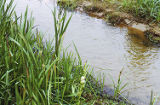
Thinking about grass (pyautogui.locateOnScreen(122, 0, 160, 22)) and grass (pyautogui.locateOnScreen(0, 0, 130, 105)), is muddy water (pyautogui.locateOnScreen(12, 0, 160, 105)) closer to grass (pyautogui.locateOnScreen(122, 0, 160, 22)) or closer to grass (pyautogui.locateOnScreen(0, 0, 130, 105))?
grass (pyautogui.locateOnScreen(0, 0, 130, 105))

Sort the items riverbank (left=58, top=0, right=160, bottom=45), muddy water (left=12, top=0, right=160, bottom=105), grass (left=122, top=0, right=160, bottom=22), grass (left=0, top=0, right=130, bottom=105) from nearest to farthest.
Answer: grass (left=0, top=0, right=130, bottom=105), muddy water (left=12, top=0, right=160, bottom=105), riverbank (left=58, top=0, right=160, bottom=45), grass (left=122, top=0, right=160, bottom=22)

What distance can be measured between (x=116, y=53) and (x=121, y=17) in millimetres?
2583

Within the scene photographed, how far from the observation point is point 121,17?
607 cm

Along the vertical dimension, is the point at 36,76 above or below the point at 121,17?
below

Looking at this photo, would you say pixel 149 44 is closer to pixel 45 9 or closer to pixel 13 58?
pixel 13 58

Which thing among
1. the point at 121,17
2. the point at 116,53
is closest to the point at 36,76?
the point at 116,53

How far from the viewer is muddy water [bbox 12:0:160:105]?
2.78m

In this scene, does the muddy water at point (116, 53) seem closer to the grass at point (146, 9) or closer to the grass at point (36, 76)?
the grass at point (36, 76)

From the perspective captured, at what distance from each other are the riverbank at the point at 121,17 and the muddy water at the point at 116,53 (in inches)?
13.9

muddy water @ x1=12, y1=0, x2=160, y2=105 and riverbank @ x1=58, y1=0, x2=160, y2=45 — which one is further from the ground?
riverbank @ x1=58, y1=0, x2=160, y2=45

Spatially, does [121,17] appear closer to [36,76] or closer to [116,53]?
[116,53]

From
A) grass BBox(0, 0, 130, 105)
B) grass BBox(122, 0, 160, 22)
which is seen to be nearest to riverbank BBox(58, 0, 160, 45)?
grass BBox(122, 0, 160, 22)

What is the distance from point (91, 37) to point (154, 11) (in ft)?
7.63

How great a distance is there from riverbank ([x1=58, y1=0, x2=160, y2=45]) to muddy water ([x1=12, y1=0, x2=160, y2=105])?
0.35m
